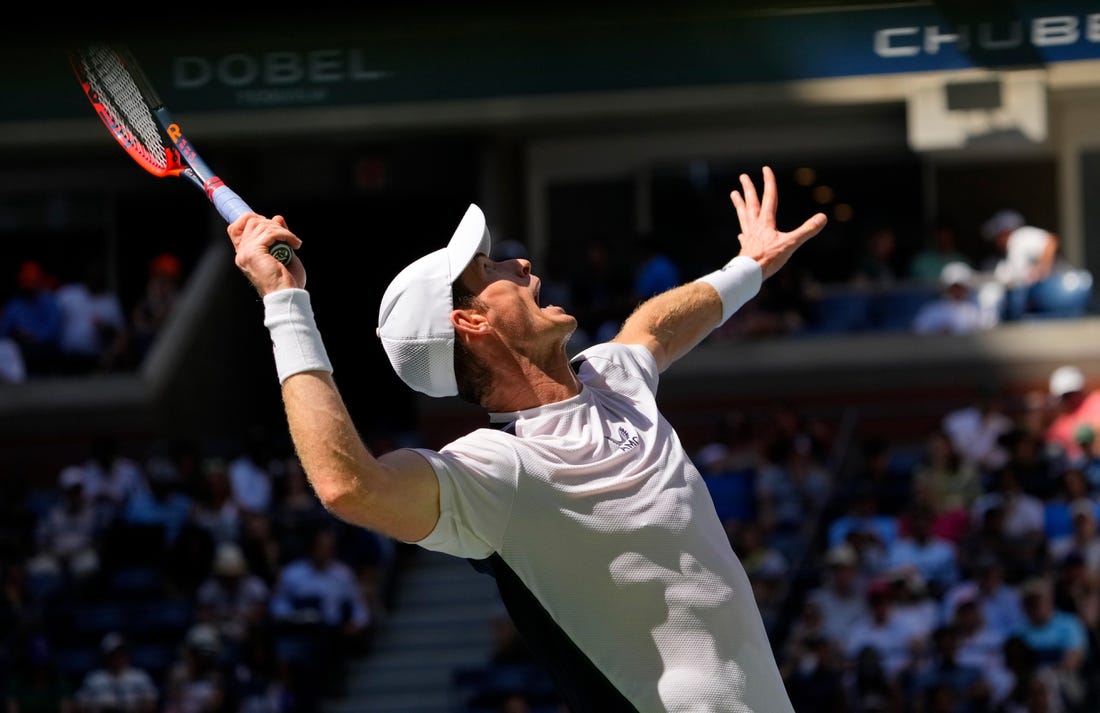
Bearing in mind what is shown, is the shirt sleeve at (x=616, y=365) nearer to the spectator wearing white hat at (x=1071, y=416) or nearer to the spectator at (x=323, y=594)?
the spectator at (x=323, y=594)

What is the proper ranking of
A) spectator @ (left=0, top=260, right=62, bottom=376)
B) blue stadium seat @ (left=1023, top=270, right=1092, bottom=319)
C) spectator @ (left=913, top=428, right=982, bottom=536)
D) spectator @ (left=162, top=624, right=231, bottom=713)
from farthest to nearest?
1. spectator @ (left=0, top=260, right=62, bottom=376)
2. blue stadium seat @ (left=1023, top=270, right=1092, bottom=319)
3. spectator @ (left=913, top=428, right=982, bottom=536)
4. spectator @ (left=162, top=624, right=231, bottom=713)

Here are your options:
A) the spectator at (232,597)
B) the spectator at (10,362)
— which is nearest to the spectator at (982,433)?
the spectator at (232,597)

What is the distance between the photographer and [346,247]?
1942 centimetres

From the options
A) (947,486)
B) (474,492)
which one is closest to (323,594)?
(947,486)

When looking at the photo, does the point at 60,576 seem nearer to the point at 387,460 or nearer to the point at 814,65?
the point at 814,65

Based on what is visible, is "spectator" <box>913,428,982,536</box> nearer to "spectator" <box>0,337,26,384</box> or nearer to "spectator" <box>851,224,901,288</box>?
"spectator" <box>851,224,901,288</box>

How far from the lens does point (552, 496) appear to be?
4.00 meters

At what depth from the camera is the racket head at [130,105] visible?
16.4 ft

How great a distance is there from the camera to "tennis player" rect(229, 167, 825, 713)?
3.87 metres

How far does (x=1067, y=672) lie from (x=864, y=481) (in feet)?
9.90

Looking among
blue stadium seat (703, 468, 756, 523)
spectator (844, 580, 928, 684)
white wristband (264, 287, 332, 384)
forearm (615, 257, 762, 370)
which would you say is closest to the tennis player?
white wristband (264, 287, 332, 384)

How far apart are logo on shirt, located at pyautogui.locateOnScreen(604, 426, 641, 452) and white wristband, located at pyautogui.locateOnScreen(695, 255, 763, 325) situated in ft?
2.80

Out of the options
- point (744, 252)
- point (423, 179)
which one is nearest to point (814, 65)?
point (423, 179)

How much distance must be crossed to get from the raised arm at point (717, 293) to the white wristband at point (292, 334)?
1101 mm
